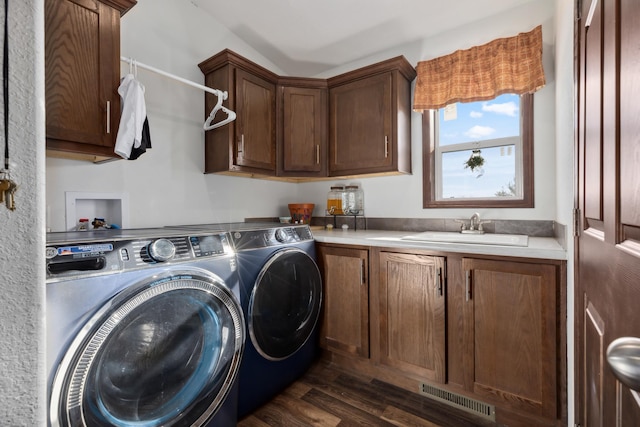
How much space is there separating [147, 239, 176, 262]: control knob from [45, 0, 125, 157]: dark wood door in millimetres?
680

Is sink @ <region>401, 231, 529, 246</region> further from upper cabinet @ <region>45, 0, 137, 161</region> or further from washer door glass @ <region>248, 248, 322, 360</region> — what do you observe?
upper cabinet @ <region>45, 0, 137, 161</region>

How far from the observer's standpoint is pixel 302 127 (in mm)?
2553

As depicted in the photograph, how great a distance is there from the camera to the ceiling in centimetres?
212

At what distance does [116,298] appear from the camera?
104cm

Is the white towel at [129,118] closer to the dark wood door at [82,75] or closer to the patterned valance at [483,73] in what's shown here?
the dark wood door at [82,75]

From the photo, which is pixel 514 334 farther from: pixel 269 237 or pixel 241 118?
pixel 241 118

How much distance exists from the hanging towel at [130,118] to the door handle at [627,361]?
1841 millimetres

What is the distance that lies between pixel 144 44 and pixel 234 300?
5.91ft

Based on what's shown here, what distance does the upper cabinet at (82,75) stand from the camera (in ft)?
4.39

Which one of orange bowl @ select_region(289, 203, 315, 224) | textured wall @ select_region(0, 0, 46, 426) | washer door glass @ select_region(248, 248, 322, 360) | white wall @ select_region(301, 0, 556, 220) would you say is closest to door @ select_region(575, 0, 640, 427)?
textured wall @ select_region(0, 0, 46, 426)

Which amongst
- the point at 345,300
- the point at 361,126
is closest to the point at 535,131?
the point at 361,126

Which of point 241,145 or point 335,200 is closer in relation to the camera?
point 241,145

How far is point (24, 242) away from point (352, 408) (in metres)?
1.73

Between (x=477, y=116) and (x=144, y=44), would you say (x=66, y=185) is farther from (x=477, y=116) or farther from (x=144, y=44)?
(x=477, y=116)
